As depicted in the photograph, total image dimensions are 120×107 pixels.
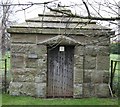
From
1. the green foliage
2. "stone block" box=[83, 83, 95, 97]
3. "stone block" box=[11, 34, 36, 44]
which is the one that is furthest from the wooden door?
the green foliage

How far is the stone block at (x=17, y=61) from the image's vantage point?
402 inches

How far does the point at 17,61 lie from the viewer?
33.6ft

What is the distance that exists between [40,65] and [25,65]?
0.50 meters

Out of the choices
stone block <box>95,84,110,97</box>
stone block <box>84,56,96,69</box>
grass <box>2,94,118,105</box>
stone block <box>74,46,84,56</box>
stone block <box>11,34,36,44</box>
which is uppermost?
stone block <box>11,34,36,44</box>

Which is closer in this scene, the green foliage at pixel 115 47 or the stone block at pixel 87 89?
the stone block at pixel 87 89

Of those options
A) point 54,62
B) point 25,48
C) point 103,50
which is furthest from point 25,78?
point 103,50

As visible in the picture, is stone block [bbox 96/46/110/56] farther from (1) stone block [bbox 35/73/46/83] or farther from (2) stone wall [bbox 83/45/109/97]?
(1) stone block [bbox 35/73/46/83]

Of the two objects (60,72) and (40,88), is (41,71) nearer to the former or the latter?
(40,88)

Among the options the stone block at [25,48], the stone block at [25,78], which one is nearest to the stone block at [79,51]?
the stone block at [25,48]

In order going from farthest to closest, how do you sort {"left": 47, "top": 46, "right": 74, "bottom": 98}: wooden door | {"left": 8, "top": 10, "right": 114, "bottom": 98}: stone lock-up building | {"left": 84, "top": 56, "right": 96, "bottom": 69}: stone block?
{"left": 47, "top": 46, "right": 74, "bottom": 98}: wooden door < {"left": 84, "top": 56, "right": 96, "bottom": 69}: stone block < {"left": 8, "top": 10, "right": 114, "bottom": 98}: stone lock-up building

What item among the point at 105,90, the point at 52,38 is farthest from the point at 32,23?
the point at 105,90

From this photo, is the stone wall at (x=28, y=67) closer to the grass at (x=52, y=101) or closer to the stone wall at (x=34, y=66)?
the stone wall at (x=34, y=66)

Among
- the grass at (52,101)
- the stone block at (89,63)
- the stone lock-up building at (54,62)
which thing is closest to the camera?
the grass at (52,101)

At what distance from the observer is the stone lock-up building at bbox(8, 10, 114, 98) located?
10.1 meters
